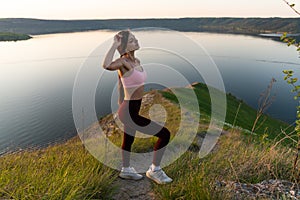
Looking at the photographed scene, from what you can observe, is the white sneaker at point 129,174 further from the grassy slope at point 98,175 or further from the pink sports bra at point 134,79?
the pink sports bra at point 134,79

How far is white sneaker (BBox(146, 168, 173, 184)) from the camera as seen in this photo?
480 cm

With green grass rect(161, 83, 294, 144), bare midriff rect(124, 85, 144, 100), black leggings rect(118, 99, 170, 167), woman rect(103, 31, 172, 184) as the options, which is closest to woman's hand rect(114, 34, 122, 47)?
woman rect(103, 31, 172, 184)

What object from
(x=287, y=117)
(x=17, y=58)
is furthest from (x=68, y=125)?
(x=17, y=58)

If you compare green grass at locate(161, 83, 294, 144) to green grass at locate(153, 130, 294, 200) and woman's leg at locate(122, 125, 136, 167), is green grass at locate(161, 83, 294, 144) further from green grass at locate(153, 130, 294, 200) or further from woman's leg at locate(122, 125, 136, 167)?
woman's leg at locate(122, 125, 136, 167)

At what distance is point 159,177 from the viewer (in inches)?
192

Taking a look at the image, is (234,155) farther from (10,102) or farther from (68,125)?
(10,102)

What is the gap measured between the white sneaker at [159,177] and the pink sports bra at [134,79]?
171 cm

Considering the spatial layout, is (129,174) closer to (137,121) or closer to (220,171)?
(137,121)

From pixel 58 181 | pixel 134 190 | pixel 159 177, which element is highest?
pixel 58 181

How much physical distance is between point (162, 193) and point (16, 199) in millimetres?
2082

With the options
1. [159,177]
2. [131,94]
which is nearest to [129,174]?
[159,177]

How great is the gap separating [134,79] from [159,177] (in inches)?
73.6

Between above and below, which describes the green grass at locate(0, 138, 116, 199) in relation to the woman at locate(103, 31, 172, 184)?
below

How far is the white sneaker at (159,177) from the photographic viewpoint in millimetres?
4801
